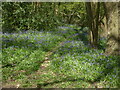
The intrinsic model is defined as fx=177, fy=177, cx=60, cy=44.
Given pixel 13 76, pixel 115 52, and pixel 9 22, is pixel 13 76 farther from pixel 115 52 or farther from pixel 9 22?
pixel 9 22

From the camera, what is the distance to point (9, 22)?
656 inches

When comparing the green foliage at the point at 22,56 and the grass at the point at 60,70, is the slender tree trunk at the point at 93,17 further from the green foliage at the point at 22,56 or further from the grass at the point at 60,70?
the green foliage at the point at 22,56

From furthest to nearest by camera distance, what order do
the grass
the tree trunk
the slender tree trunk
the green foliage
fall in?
1. the slender tree trunk
2. the tree trunk
3. the green foliage
4. the grass

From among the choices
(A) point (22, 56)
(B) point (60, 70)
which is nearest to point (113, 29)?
(B) point (60, 70)

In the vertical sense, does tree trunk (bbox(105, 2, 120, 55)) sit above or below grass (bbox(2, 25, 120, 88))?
above

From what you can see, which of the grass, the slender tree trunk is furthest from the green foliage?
the slender tree trunk

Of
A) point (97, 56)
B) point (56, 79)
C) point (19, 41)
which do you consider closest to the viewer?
point (56, 79)

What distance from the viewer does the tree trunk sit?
8.66m

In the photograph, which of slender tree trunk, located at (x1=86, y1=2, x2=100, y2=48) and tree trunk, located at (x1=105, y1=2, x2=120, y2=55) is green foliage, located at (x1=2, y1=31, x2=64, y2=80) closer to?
slender tree trunk, located at (x1=86, y1=2, x2=100, y2=48)

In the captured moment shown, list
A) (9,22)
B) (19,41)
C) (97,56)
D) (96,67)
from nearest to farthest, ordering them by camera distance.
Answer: (96,67)
(97,56)
(19,41)
(9,22)

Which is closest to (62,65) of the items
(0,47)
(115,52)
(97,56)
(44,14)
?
(97,56)

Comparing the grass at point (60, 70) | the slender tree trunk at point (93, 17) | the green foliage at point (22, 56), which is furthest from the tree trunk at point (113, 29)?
the green foliage at point (22, 56)

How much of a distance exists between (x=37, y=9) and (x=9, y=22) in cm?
366

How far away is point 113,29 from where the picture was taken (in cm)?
875
